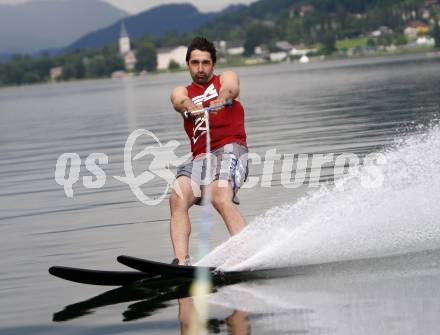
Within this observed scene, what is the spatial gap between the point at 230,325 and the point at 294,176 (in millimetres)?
9380

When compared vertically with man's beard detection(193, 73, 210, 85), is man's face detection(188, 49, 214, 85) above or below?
above

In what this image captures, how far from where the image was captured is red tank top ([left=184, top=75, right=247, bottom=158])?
9.76 m

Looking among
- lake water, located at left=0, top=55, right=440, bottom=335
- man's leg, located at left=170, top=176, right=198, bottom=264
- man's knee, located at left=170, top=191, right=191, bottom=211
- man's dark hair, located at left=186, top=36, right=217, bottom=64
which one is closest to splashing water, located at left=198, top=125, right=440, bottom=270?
lake water, located at left=0, top=55, right=440, bottom=335

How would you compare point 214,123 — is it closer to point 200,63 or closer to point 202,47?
point 200,63

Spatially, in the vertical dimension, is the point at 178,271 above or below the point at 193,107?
below

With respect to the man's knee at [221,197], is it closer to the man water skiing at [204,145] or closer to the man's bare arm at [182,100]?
the man water skiing at [204,145]

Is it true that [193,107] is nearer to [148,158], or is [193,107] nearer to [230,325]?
[230,325]

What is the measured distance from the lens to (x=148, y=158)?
23344 mm

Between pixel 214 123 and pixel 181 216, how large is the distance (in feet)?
2.72

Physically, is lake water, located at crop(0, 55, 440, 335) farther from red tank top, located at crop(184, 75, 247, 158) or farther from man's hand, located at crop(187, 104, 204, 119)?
man's hand, located at crop(187, 104, 204, 119)

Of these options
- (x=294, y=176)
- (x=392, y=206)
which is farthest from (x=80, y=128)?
(x=392, y=206)

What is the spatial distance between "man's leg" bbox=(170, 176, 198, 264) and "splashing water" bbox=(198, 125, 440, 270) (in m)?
0.22

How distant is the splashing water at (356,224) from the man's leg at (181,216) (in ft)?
0.73

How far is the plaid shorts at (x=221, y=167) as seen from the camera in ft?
31.9
